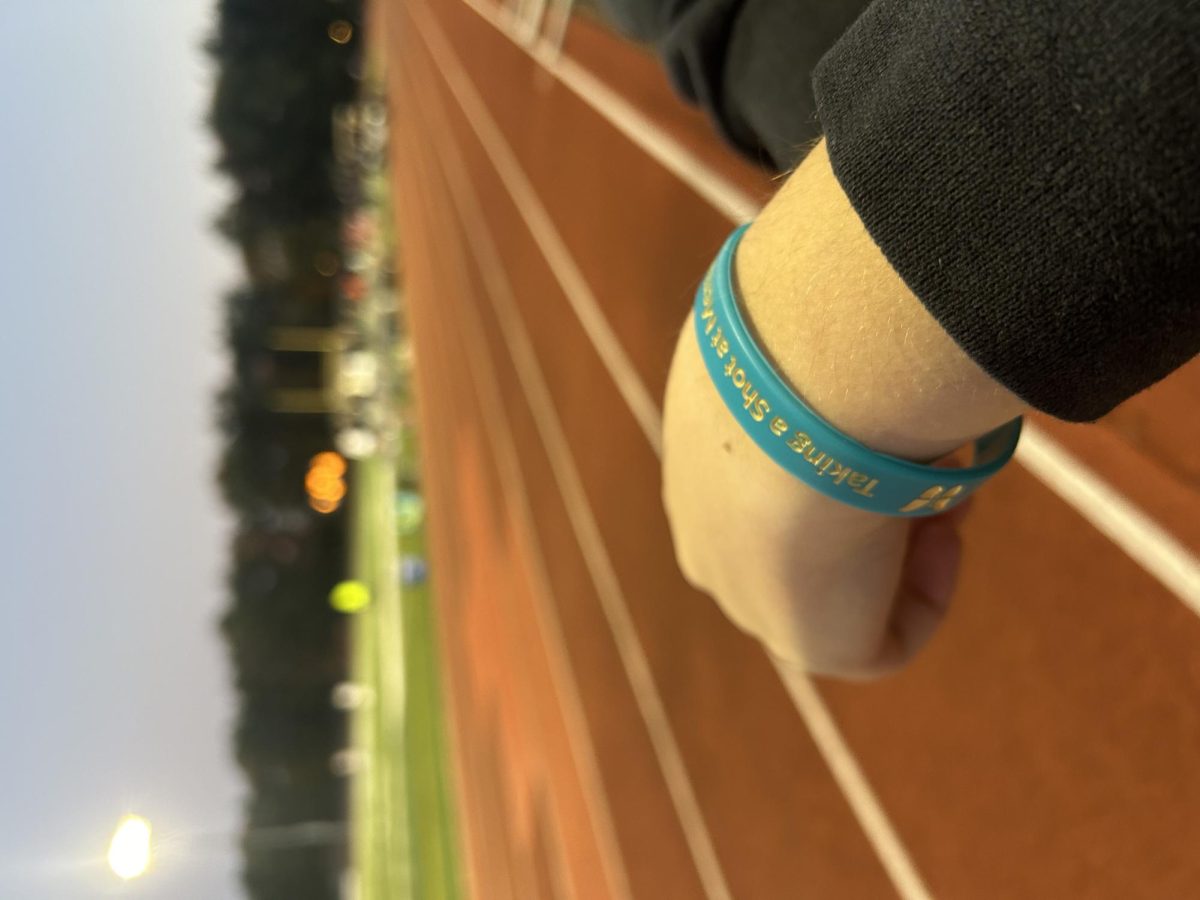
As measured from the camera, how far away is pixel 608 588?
3.22 ft

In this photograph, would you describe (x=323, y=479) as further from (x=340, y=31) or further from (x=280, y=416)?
(x=340, y=31)

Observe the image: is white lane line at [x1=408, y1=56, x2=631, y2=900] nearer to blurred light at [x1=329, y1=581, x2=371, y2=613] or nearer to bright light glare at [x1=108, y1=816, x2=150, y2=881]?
bright light glare at [x1=108, y1=816, x2=150, y2=881]

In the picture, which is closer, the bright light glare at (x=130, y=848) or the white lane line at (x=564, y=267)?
the white lane line at (x=564, y=267)

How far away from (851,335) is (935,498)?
0.22ft

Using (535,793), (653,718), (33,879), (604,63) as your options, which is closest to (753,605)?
(653,718)

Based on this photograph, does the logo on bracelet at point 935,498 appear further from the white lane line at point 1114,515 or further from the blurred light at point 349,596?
the blurred light at point 349,596

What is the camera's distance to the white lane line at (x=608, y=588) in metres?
0.75

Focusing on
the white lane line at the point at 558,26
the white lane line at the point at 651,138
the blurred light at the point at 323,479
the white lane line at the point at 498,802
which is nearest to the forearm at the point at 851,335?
the white lane line at the point at 651,138

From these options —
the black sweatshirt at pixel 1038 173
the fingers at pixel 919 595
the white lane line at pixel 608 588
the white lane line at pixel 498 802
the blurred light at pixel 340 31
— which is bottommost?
the blurred light at pixel 340 31

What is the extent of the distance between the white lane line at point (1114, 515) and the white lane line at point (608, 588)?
Result: 1.58ft

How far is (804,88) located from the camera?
345 mm

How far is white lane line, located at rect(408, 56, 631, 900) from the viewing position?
39.8 inches

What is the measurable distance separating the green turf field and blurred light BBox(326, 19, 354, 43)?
8.47 ft

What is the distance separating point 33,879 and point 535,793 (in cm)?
314
